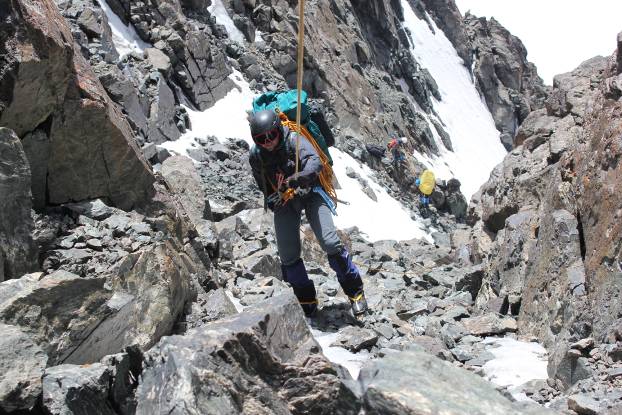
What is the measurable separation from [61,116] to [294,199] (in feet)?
8.82

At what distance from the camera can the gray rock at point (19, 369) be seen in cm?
305

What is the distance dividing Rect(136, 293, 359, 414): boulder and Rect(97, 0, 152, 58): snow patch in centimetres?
2008

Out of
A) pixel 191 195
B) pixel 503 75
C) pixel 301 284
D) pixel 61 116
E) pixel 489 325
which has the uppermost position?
pixel 503 75

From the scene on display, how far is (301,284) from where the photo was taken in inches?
287

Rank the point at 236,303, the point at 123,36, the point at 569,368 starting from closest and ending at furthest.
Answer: the point at 569,368 → the point at 236,303 → the point at 123,36

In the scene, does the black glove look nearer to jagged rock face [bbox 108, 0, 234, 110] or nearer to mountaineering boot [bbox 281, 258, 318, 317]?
mountaineering boot [bbox 281, 258, 318, 317]

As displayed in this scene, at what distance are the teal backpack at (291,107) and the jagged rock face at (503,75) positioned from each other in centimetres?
5988

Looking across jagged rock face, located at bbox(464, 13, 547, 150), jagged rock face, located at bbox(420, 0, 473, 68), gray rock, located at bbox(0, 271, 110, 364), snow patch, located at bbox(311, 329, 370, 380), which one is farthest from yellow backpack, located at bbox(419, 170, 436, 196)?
jagged rock face, located at bbox(420, 0, 473, 68)

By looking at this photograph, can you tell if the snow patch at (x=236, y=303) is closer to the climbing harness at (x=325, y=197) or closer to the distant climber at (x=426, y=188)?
the climbing harness at (x=325, y=197)

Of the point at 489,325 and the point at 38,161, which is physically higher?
the point at 38,161

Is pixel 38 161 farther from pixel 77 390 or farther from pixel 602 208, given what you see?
pixel 602 208

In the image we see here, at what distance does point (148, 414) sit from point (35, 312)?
149cm

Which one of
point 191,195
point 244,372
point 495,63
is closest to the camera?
point 244,372

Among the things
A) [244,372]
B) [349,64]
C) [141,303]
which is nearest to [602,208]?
[244,372]
